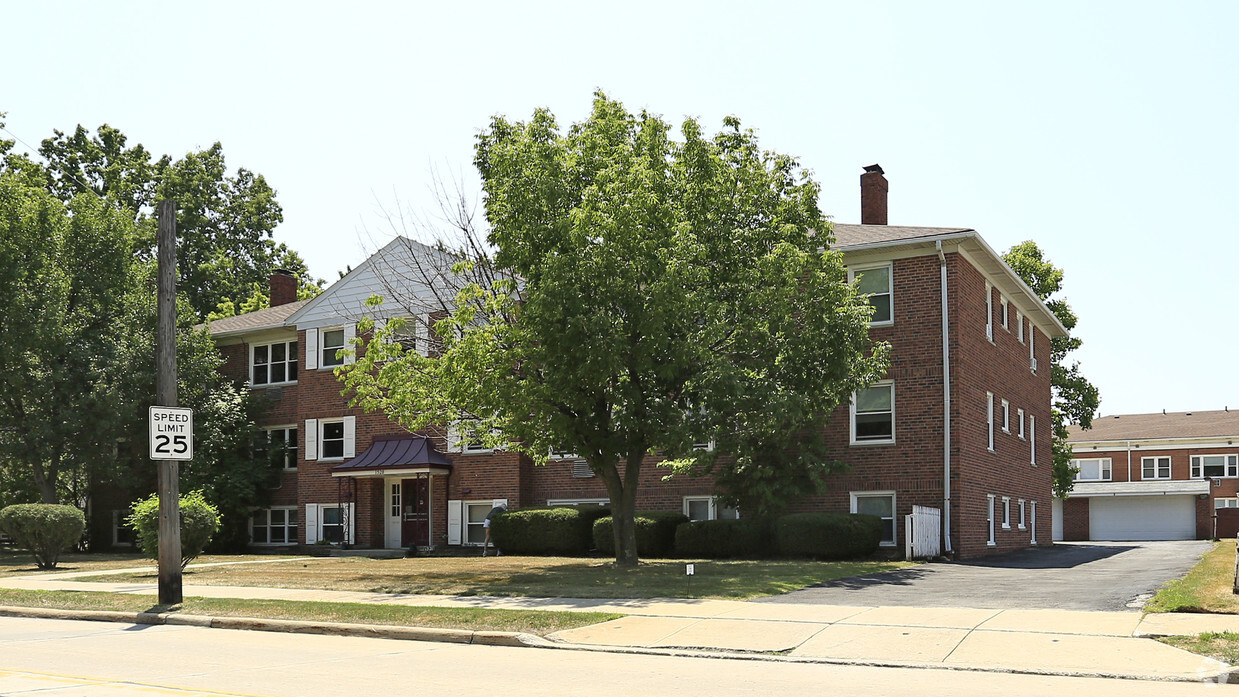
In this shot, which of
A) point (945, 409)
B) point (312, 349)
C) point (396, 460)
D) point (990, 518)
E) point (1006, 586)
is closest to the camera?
point (1006, 586)

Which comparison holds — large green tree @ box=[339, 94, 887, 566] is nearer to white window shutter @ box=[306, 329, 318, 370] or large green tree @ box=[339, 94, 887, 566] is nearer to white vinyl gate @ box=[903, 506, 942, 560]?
white vinyl gate @ box=[903, 506, 942, 560]

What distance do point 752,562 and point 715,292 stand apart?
6.22 m

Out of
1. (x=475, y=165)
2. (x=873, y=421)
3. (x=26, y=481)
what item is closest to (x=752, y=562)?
(x=873, y=421)

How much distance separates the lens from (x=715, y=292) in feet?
73.8

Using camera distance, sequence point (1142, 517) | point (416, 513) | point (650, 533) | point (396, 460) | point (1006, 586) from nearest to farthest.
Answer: point (1006, 586) < point (650, 533) < point (396, 460) < point (416, 513) < point (1142, 517)

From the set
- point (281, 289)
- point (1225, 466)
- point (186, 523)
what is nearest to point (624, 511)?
point (186, 523)

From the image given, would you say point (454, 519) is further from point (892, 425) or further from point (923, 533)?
point (923, 533)

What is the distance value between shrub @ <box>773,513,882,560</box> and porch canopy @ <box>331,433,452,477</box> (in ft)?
39.6

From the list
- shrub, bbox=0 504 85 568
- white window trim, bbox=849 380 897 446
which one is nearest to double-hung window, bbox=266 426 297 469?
shrub, bbox=0 504 85 568

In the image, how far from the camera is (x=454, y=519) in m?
34.6

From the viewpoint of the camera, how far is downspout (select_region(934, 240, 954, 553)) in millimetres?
26766

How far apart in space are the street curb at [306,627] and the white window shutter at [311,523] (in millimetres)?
19930

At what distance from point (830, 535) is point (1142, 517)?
35.6 m

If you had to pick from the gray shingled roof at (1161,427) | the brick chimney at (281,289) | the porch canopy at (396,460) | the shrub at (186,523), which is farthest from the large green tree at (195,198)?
the gray shingled roof at (1161,427)
